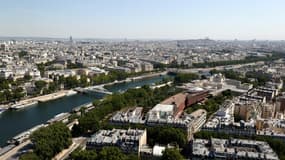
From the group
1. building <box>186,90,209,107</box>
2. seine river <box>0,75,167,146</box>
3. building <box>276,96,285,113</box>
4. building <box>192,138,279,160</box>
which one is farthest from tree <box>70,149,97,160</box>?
building <box>276,96,285,113</box>

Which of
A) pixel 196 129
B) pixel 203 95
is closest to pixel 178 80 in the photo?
pixel 203 95

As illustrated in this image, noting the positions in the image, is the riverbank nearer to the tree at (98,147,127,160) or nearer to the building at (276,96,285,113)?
the tree at (98,147,127,160)

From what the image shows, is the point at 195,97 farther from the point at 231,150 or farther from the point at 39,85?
the point at 39,85

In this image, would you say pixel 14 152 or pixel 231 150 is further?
pixel 14 152

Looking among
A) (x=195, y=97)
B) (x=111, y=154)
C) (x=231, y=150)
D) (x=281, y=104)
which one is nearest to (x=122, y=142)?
(x=111, y=154)

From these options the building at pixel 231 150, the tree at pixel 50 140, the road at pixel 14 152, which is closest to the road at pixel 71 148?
the tree at pixel 50 140

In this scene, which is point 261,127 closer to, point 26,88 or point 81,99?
point 81,99

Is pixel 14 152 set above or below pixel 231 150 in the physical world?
below
